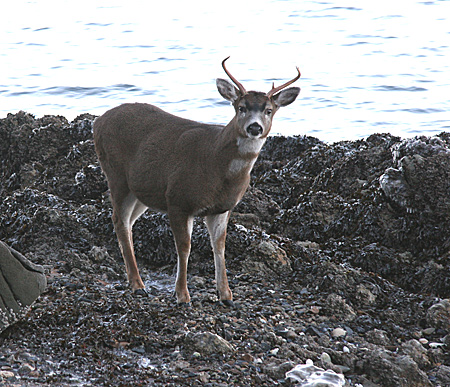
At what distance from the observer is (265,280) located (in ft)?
25.3

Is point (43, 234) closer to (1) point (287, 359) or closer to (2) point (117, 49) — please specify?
(1) point (287, 359)

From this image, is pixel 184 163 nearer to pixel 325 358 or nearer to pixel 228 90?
pixel 228 90

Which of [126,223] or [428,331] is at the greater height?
[126,223]

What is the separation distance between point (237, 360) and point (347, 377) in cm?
91

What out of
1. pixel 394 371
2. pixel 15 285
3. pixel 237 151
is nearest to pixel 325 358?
pixel 394 371

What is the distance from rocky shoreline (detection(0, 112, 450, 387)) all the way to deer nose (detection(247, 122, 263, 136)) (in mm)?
1722

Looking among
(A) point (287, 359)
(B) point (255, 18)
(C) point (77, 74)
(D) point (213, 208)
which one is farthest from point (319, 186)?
(B) point (255, 18)

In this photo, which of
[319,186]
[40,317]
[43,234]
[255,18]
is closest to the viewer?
[40,317]

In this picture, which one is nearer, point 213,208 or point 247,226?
point 213,208

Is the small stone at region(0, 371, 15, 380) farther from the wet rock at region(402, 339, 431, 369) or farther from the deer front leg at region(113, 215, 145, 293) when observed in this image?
the wet rock at region(402, 339, 431, 369)

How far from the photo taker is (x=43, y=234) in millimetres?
8555

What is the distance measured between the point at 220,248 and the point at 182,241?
0.46 m

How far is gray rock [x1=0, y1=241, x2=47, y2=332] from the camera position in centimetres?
583

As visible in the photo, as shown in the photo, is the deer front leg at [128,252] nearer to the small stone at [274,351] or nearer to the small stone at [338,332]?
the small stone at [274,351]
